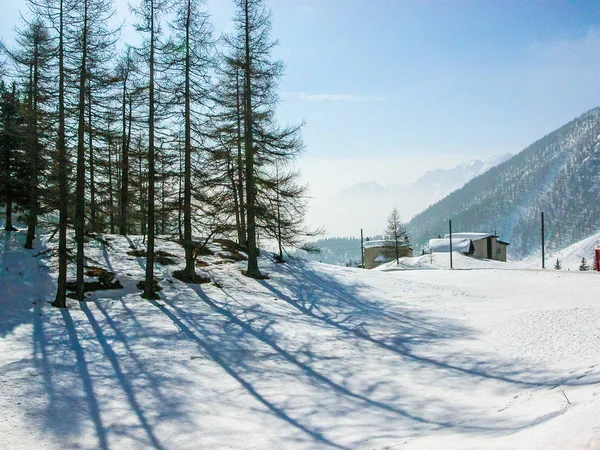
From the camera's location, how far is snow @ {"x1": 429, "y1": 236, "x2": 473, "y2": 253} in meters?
68.8

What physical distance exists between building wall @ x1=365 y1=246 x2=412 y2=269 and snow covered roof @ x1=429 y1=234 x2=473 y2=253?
4625 millimetres

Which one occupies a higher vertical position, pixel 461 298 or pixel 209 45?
pixel 209 45

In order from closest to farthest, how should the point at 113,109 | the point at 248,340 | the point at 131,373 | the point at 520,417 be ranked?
the point at 520,417 → the point at 131,373 → the point at 248,340 → the point at 113,109

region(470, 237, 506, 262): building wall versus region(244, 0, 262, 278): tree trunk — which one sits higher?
region(244, 0, 262, 278): tree trunk

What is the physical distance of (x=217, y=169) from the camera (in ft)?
61.7

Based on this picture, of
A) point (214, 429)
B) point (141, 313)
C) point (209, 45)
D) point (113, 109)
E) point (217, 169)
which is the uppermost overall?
point (209, 45)

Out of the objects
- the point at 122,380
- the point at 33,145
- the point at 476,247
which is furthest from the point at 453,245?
the point at 122,380

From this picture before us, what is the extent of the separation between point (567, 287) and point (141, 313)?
18.5 meters

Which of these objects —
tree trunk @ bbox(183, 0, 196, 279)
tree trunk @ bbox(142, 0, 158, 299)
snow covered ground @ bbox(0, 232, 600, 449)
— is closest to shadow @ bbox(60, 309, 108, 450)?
snow covered ground @ bbox(0, 232, 600, 449)

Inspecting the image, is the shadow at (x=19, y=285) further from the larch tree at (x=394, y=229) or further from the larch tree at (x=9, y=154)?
the larch tree at (x=394, y=229)

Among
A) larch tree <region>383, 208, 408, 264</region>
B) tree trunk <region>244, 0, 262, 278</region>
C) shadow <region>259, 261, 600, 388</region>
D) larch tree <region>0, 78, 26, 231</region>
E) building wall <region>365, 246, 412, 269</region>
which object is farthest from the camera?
building wall <region>365, 246, 412, 269</region>

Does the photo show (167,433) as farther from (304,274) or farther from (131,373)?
(304,274)

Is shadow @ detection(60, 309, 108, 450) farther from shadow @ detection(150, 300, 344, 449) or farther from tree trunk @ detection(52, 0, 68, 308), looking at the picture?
shadow @ detection(150, 300, 344, 449)

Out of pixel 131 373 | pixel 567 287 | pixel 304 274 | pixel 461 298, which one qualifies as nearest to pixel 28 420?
pixel 131 373
